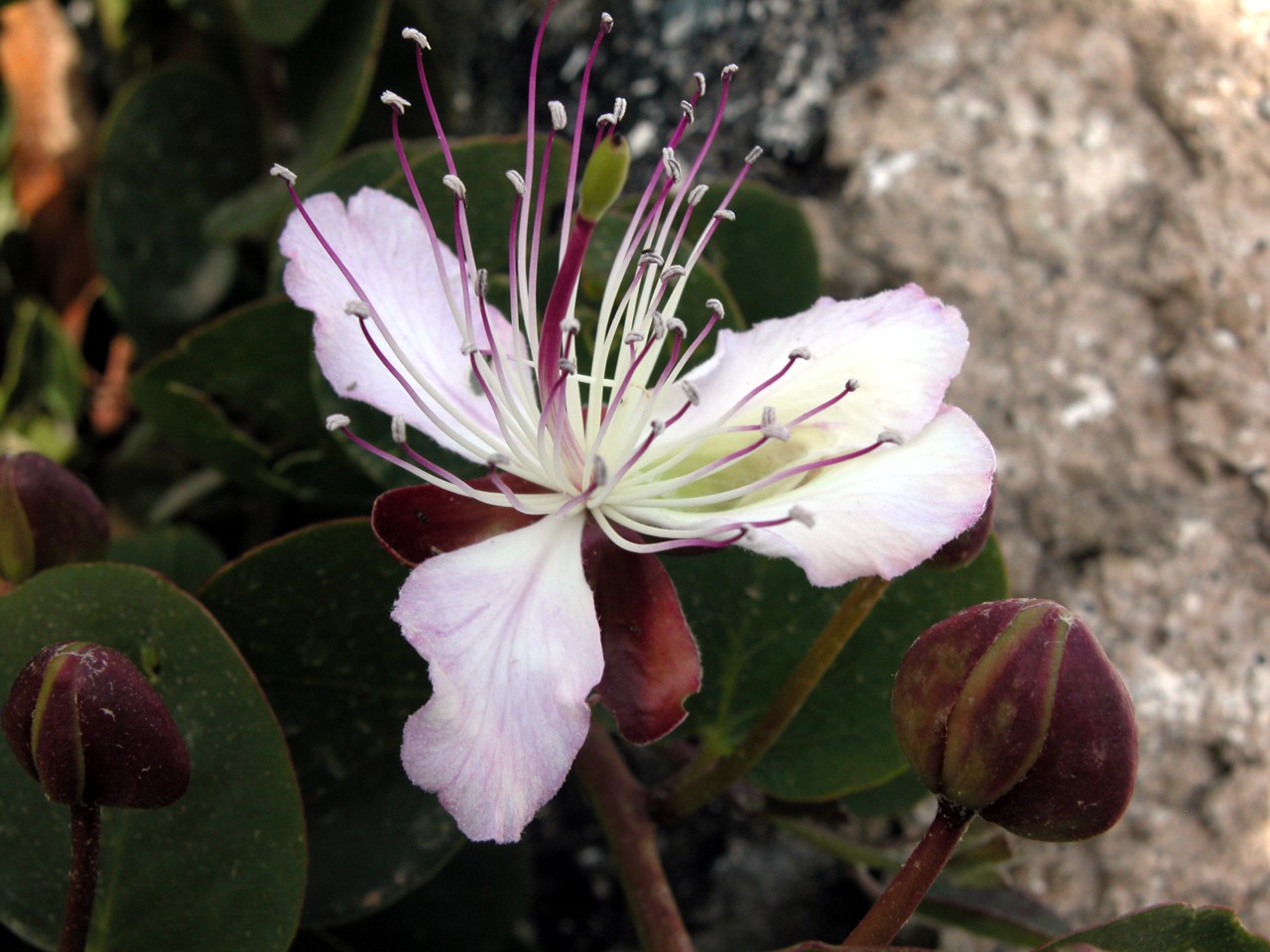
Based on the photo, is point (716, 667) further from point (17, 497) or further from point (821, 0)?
point (821, 0)

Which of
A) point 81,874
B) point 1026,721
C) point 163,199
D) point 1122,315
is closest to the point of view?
point 1026,721

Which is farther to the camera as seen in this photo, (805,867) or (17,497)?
(805,867)

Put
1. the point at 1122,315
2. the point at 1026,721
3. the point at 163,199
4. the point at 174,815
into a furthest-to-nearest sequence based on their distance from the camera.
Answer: the point at 163,199 < the point at 1122,315 < the point at 174,815 < the point at 1026,721

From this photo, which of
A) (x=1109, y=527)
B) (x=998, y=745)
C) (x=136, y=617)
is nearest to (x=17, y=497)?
(x=136, y=617)

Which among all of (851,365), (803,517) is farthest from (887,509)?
(851,365)

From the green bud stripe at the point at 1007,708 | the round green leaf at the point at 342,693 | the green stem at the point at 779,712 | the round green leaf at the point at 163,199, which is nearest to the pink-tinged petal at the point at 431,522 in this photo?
the round green leaf at the point at 342,693

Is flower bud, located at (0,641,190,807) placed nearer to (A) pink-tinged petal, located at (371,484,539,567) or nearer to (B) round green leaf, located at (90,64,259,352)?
(A) pink-tinged petal, located at (371,484,539,567)

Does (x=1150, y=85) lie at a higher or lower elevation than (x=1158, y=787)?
higher

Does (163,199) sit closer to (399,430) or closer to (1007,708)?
(399,430)
